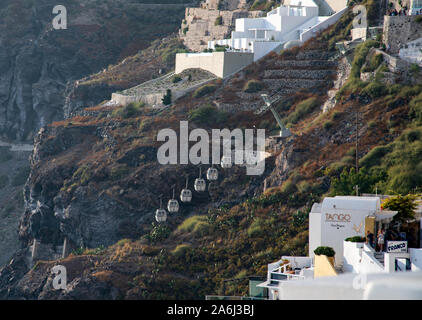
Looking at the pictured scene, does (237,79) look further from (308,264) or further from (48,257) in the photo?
(308,264)

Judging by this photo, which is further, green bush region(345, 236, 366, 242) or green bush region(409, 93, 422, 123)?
green bush region(409, 93, 422, 123)

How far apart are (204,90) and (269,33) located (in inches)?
256

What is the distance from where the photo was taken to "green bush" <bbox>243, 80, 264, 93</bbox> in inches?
2522

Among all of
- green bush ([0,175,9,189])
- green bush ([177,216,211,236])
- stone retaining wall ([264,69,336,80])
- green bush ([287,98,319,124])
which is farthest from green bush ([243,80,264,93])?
green bush ([0,175,9,189])

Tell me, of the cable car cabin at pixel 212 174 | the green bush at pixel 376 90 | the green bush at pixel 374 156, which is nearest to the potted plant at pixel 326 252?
the green bush at pixel 374 156

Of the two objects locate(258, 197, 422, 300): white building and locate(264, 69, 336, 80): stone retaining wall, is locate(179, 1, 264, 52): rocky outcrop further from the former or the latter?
locate(258, 197, 422, 300): white building

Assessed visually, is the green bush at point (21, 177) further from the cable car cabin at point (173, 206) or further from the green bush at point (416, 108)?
the green bush at point (416, 108)

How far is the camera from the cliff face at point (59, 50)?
98.6 meters

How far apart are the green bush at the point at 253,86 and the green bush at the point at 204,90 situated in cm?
336

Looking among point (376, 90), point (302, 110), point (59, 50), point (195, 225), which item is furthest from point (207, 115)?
point (59, 50)

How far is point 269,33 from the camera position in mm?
69000

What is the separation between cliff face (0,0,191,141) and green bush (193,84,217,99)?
102ft

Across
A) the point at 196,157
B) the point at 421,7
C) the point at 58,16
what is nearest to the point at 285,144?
the point at 196,157

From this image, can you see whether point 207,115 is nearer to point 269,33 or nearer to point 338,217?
point 269,33
